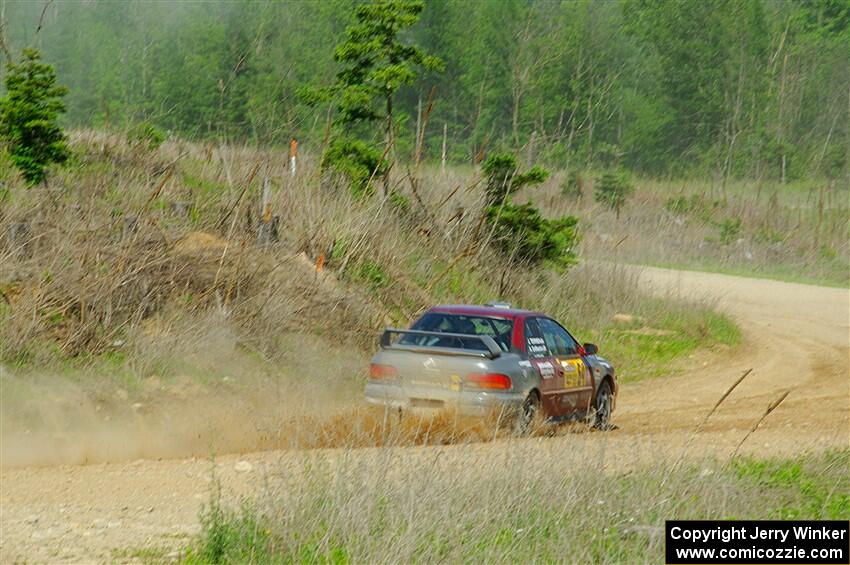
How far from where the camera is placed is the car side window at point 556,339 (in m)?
16.0

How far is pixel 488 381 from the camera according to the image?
47.0 feet

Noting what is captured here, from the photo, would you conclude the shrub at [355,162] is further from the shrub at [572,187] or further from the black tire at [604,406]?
the shrub at [572,187]

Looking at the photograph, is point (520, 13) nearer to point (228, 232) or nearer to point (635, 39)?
point (635, 39)

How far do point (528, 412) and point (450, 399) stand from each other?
989 mm

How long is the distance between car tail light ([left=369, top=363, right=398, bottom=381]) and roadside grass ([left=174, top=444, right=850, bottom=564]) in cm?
458

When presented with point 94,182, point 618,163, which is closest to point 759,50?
point 618,163

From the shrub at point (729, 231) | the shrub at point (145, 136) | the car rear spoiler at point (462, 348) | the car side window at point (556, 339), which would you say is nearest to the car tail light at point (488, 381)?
the car rear spoiler at point (462, 348)

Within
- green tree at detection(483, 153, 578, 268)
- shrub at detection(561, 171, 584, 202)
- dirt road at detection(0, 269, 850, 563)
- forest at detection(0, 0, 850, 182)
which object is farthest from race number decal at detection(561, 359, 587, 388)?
forest at detection(0, 0, 850, 182)

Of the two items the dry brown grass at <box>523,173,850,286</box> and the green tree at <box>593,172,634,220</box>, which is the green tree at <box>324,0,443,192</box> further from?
the green tree at <box>593,172,634,220</box>

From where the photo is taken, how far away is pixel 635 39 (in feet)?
269

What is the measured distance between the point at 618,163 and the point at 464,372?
5837 cm

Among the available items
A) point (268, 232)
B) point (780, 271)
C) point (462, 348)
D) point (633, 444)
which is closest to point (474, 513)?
point (633, 444)

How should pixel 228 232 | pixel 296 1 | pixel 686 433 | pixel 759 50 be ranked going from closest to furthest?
pixel 686 433 → pixel 228 232 → pixel 296 1 → pixel 759 50

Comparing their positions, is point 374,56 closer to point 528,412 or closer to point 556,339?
point 556,339
